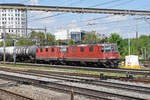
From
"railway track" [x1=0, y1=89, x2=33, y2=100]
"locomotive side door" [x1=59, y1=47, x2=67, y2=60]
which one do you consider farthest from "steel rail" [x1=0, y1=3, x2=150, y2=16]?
"locomotive side door" [x1=59, y1=47, x2=67, y2=60]

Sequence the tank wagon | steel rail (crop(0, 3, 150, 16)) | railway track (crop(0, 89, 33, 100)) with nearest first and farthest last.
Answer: railway track (crop(0, 89, 33, 100))
steel rail (crop(0, 3, 150, 16))
the tank wagon

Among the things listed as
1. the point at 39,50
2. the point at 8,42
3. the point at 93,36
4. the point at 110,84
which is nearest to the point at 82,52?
the point at 39,50

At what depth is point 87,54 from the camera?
30.2 m

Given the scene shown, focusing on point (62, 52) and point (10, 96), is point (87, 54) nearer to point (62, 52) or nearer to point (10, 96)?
point (62, 52)

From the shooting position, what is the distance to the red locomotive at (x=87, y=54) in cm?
2900

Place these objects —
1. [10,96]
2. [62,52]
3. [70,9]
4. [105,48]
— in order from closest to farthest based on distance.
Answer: [10,96] → [70,9] → [105,48] → [62,52]

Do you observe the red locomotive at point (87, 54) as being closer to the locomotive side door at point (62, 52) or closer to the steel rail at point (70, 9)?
the locomotive side door at point (62, 52)

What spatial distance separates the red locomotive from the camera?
29.0 m

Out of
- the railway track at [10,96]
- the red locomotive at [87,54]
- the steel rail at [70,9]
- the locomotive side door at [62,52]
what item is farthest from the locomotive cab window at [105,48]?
the railway track at [10,96]

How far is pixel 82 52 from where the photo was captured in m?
30.8

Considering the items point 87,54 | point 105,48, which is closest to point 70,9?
point 105,48

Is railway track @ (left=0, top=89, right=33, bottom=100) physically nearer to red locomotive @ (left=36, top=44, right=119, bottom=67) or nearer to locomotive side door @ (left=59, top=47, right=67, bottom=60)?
red locomotive @ (left=36, top=44, right=119, bottom=67)

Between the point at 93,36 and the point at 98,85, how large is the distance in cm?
5342

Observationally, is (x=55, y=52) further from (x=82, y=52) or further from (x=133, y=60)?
(x=133, y=60)
